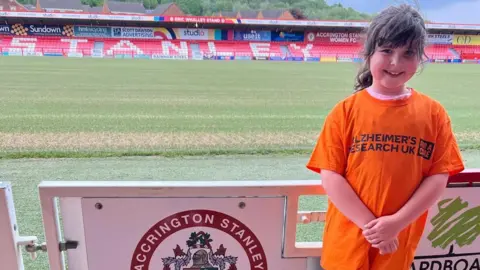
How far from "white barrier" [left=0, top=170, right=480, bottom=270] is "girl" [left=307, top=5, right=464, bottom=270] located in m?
0.23

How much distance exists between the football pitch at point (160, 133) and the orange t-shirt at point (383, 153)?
10.6 inches

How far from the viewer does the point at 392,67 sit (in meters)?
1.03

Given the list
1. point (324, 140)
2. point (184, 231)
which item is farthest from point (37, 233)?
point (324, 140)

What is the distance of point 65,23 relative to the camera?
98.4 feet

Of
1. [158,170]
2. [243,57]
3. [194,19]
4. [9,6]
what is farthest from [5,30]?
[158,170]

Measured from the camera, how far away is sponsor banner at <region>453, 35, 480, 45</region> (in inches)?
1307

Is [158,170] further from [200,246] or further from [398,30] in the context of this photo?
[398,30]

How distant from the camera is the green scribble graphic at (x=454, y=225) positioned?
1.35 m

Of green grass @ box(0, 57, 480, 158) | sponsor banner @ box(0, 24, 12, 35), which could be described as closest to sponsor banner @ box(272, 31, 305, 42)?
sponsor banner @ box(0, 24, 12, 35)

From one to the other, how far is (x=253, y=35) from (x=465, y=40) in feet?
61.4

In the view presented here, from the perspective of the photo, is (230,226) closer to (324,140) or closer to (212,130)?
(324,140)

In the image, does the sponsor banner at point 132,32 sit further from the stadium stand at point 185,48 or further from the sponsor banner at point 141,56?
the sponsor banner at point 141,56

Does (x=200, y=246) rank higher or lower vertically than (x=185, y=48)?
higher

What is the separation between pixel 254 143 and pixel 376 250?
11.1 feet
